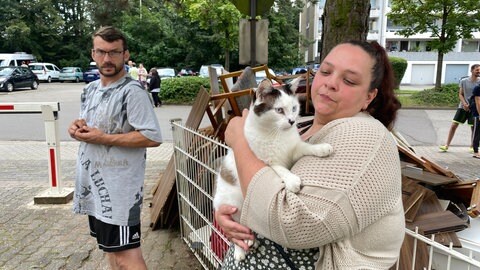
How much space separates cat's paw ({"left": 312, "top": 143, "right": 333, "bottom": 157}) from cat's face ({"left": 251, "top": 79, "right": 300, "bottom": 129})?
305 millimetres

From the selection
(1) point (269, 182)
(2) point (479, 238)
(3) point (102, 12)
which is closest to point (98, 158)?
(1) point (269, 182)

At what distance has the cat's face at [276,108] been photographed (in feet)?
5.68

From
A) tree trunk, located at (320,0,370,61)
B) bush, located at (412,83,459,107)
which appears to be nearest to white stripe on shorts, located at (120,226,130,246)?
tree trunk, located at (320,0,370,61)

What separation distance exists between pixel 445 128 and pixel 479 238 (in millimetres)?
11554

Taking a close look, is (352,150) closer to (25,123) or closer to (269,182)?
(269,182)

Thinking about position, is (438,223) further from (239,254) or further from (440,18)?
(440,18)

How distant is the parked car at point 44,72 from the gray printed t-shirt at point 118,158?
3675 cm

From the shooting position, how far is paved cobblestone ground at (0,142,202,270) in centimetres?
388

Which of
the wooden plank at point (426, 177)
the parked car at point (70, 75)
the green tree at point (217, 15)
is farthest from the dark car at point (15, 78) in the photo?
the wooden plank at point (426, 177)

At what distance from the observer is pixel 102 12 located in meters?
43.0

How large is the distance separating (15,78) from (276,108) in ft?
89.9

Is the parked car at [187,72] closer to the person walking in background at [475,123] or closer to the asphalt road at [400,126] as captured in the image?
the asphalt road at [400,126]

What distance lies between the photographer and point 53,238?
4414 millimetres

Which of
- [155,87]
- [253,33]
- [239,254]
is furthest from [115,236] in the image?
[155,87]
